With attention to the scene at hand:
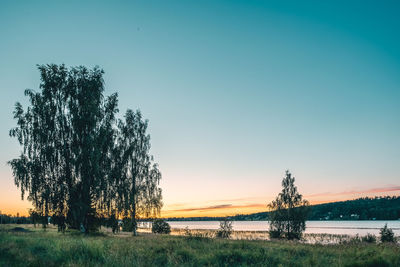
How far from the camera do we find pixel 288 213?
3659 cm

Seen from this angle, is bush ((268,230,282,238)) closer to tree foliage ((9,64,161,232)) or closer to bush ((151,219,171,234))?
bush ((151,219,171,234))

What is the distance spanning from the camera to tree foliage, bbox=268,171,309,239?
36281 mm

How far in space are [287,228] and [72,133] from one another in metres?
28.5

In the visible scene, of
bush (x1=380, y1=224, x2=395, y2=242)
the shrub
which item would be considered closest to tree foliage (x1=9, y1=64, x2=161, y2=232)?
the shrub

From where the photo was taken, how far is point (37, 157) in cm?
2205

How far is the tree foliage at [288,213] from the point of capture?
1428 inches

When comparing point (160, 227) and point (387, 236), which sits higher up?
point (387, 236)

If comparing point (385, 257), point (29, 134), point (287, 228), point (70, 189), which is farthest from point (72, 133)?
point (287, 228)

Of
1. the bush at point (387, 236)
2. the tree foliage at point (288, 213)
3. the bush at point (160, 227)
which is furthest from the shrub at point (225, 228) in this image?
the bush at point (387, 236)

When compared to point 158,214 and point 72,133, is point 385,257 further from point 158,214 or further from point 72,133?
point 158,214

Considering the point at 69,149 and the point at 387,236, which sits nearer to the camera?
the point at 69,149

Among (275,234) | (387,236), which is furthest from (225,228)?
(387,236)

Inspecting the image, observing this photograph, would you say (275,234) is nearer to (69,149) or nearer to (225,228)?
(225,228)

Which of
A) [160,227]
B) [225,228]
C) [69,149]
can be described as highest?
[69,149]
